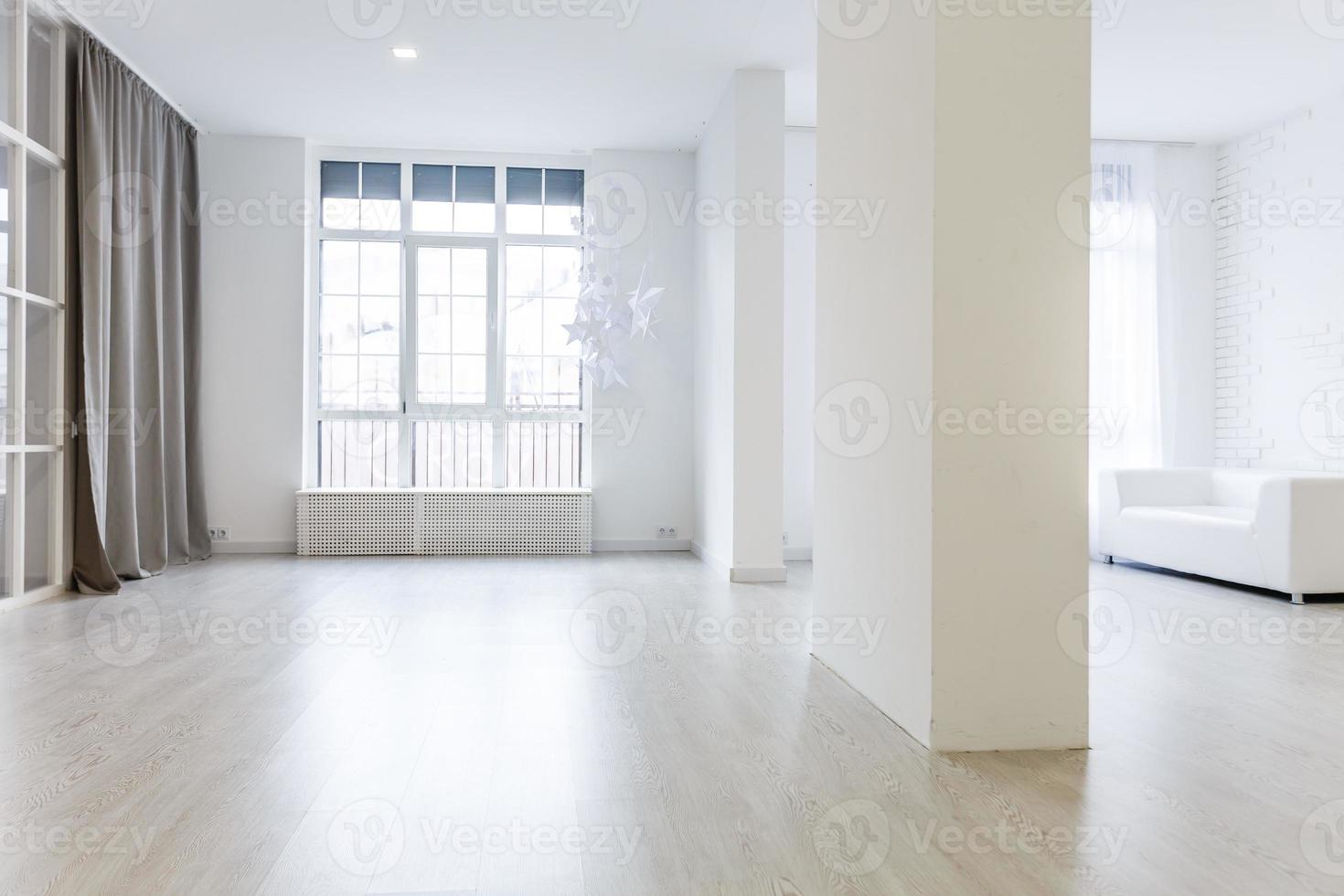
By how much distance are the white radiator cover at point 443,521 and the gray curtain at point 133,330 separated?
2.56 feet

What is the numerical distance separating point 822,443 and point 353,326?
457 cm

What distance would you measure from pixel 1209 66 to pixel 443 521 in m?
5.52

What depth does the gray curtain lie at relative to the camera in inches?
188

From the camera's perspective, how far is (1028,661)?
7.85 feet

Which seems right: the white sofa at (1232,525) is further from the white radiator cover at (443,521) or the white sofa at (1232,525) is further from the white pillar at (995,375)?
the white radiator cover at (443,521)

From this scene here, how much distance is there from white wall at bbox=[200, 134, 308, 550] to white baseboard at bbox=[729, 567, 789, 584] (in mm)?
3245

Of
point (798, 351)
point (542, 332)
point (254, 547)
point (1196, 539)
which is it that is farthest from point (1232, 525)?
point (254, 547)

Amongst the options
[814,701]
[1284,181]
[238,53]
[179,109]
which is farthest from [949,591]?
[179,109]

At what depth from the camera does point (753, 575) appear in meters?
5.25

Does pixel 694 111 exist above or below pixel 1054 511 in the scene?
above

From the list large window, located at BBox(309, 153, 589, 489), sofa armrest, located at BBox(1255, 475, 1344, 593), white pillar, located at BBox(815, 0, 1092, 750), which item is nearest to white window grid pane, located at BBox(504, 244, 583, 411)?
large window, located at BBox(309, 153, 589, 489)

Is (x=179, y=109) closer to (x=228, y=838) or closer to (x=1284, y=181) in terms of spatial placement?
(x=228, y=838)

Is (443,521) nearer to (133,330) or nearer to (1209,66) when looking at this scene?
(133,330)

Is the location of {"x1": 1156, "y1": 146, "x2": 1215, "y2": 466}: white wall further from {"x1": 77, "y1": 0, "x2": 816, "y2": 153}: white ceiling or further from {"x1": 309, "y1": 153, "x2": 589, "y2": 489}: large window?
{"x1": 309, "y1": 153, "x2": 589, "y2": 489}: large window
